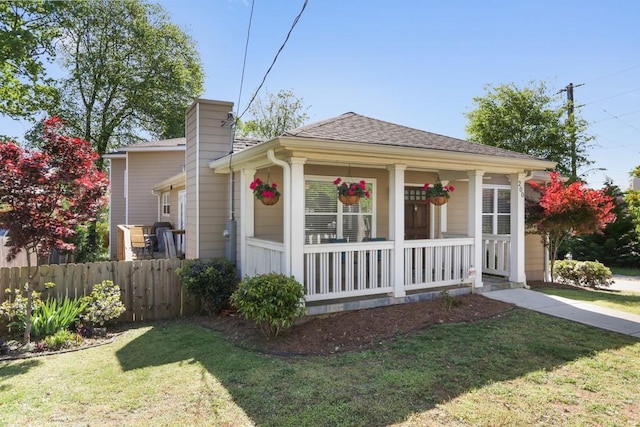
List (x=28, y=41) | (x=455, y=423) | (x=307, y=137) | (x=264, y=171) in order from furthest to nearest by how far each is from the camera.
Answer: (x=28, y=41) < (x=264, y=171) < (x=307, y=137) < (x=455, y=423)

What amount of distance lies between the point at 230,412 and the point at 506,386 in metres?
2.74

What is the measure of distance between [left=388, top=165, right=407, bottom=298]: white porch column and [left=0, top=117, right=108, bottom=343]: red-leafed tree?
5044 millimetres

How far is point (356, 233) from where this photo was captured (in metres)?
8.59

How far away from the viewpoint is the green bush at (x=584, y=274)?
10297mm

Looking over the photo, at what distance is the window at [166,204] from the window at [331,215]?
9314 millimetres

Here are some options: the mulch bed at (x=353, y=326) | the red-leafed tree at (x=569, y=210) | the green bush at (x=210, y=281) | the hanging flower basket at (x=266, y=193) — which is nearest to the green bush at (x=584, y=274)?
the red-leafed tree at (x=569, y=210)

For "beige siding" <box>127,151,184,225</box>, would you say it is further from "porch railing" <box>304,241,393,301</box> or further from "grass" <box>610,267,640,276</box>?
"grass" <box>610,267,640,276</box>

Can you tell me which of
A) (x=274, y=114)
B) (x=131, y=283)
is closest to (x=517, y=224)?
(x=131, y=283)

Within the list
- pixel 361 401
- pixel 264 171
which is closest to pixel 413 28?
pixel 264 171

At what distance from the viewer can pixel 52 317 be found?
19.5 ft

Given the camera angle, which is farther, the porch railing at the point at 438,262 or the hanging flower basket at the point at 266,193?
the porch railing at the point at 438,262

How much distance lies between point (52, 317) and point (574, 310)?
8.77m

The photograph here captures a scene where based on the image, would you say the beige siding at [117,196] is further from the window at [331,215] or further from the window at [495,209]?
the window at [495,209]

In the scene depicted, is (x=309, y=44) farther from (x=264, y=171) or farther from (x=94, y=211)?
(x=94, y=211)
